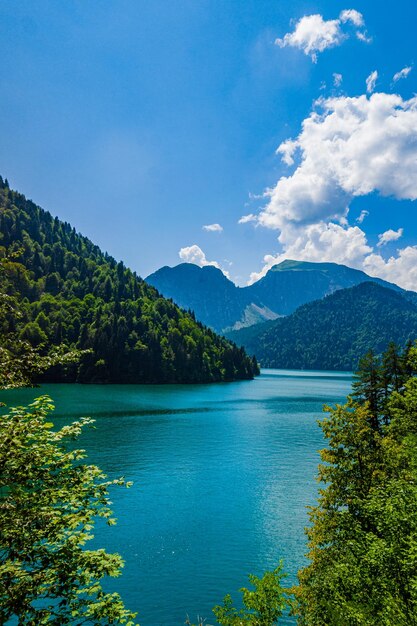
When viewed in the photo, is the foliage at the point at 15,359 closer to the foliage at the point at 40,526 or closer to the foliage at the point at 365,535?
the foliage at the point at 40,526

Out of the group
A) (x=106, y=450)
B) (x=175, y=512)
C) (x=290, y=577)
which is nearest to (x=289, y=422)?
(x=106, y=450)

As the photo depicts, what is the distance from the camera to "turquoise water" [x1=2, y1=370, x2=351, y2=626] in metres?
29.4

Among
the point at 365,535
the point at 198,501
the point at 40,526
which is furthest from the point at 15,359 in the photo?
the point at 198,501

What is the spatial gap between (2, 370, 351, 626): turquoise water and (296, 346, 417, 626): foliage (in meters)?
7.75

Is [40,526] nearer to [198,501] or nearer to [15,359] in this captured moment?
[15,359]

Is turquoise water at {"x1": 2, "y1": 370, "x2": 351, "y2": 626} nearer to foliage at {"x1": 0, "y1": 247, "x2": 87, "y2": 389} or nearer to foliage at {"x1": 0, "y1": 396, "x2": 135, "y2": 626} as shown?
foliage at {"x1": 0, "y1": 396, "x2": 135, "y2": 626}

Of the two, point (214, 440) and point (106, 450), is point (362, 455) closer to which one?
point (106, 450)

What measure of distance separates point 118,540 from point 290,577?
15931 millimetres

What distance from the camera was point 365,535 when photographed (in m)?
20.0

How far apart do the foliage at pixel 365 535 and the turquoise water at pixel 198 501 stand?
25.4 ft

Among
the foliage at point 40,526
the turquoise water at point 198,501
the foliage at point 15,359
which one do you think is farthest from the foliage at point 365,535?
the foliage at point 15,359

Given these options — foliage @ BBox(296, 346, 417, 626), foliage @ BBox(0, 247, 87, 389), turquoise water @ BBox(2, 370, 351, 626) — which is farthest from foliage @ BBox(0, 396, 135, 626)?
turquoise water @ BBox(2, 370, 351, 626)

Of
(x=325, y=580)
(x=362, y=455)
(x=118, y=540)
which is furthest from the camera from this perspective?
(x=118, y=540)

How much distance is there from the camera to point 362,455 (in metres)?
25.2
